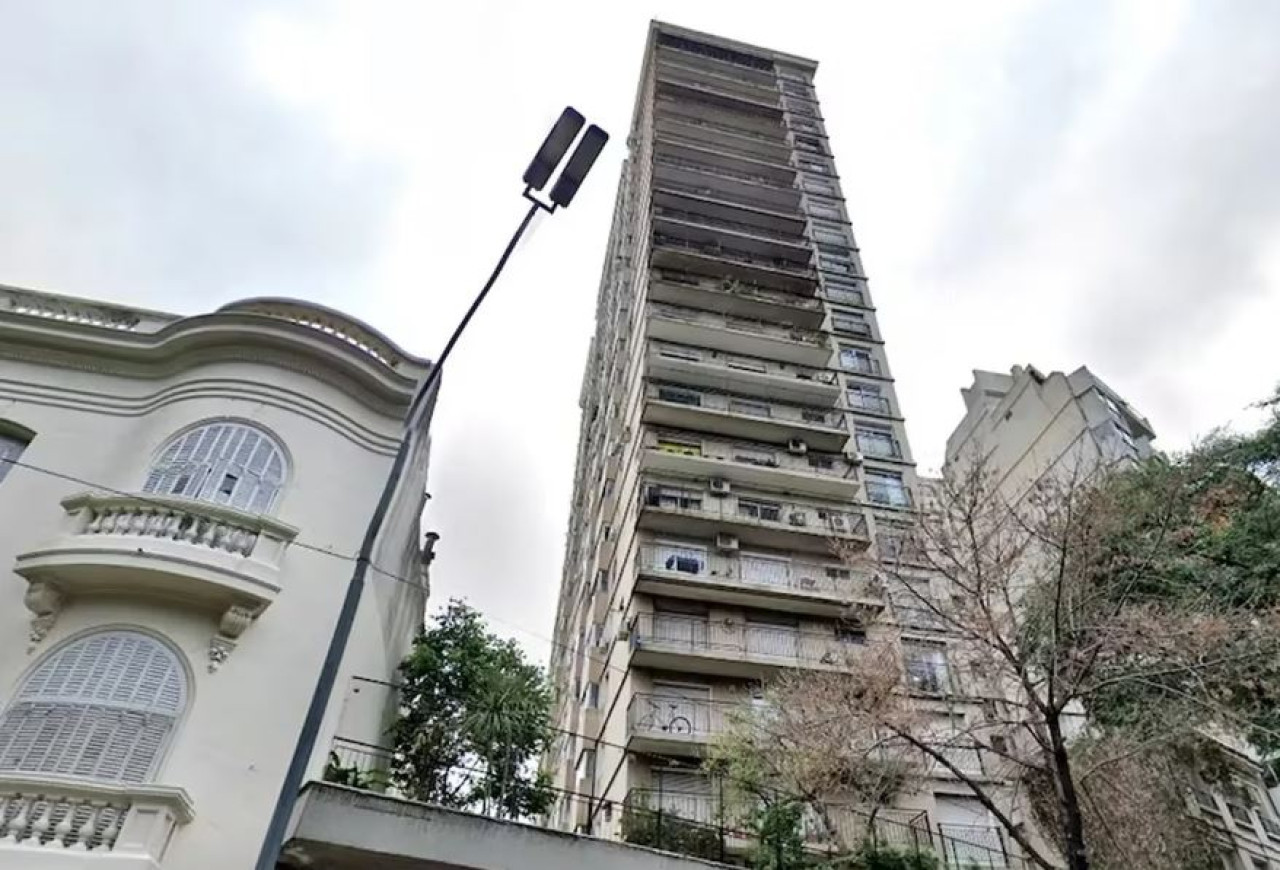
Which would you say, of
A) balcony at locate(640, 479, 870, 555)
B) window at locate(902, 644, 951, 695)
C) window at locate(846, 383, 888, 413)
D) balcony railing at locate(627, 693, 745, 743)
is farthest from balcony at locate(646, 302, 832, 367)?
balcony railing at locate(627, 693, 745, 743)

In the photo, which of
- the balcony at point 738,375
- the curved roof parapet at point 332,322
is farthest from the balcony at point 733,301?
the curved roof parapet at point 332,322

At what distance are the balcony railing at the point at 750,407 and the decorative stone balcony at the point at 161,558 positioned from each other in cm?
1837

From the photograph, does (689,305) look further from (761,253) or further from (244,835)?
(244,835)

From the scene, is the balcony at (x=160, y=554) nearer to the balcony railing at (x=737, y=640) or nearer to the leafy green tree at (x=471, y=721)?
the leafy green tree at (x=471, y=721)

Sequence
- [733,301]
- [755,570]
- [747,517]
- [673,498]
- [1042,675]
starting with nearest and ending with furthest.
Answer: [1042,675] < [755,570] < [747,517] < [673,498] < [733,301]

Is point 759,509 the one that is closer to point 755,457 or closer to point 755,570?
point 755,457

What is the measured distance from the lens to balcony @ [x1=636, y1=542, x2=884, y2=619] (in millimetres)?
22125

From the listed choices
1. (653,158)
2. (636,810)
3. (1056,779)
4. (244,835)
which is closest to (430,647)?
(636,810)

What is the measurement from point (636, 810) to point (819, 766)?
356cm

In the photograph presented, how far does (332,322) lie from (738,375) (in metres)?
17.8

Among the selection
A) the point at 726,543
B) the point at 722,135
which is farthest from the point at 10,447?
the point at 722,135

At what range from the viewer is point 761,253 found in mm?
34188

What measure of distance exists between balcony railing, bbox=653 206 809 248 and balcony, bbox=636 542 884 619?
55.7 ft

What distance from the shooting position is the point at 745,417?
2709cm
